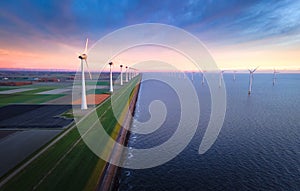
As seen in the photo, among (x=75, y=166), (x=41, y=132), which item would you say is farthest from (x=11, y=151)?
(x=75, y=166)

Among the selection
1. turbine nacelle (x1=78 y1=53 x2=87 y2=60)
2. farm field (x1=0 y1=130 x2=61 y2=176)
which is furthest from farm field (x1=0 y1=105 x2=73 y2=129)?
turbine nacelle (x1=78 y1=53 x2=87 y2=60)

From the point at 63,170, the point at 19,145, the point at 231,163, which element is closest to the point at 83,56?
the point at 19,145

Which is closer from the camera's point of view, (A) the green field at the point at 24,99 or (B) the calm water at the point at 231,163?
(B) the calm water at the point at 231,163

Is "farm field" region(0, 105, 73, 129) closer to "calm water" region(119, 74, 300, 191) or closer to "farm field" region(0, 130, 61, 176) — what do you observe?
"farm field" region(0, 130, 61, 176)

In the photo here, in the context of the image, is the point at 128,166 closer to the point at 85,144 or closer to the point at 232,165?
the point at 85,144

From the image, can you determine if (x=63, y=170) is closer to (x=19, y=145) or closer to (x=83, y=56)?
(x=19, y=145)

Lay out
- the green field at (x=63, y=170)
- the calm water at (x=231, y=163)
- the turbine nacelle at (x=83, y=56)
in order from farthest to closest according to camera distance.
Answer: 1. the turbine nacelle at (x=83, y=56)
2. the calm water at (x=231, y=163)
3. the green field at (x=63, y=170)

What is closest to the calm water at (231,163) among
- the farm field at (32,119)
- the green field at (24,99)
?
the farm field at (32,119)

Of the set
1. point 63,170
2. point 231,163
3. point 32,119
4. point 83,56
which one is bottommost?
point 231,163

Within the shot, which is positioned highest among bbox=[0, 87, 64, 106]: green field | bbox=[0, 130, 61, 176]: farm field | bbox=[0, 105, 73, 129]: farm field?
bbox=[0, 87, 64, 106]: green field

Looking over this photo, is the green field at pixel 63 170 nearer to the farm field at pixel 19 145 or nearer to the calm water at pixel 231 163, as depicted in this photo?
the farm field at pixel 19 145

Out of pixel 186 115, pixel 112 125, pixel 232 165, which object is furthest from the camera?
pixel 186 115
